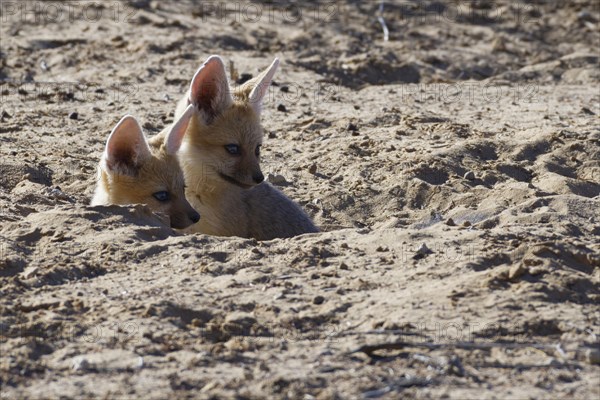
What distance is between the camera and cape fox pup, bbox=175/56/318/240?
7.11 metres

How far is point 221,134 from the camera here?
729cm

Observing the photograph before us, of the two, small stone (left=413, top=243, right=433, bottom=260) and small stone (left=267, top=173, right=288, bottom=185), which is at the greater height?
small stone (left=413, top=243, right=433, bottom=260)

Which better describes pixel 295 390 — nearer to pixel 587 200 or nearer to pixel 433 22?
pixel 587 200

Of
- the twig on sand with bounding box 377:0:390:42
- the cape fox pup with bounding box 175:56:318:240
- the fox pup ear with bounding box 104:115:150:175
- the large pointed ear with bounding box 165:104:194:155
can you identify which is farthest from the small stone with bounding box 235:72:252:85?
the fox pup ear with bounding box 104:115:150:175

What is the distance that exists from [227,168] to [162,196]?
2.32ft

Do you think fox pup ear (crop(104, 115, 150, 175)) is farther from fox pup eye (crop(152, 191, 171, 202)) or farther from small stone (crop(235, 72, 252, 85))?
small stone (crop(235, 72, 252, 85))

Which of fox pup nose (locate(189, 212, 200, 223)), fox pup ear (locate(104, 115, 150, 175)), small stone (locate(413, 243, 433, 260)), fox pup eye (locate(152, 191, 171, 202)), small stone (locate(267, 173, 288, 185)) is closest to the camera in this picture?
small stone (locate(413, 243, 433, 260))

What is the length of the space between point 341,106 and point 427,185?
7.41 ft

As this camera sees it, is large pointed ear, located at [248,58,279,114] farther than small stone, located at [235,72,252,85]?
No

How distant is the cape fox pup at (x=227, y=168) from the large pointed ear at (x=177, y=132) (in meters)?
0.30

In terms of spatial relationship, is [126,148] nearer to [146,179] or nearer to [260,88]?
[146,179]

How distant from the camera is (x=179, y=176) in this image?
22.1ft

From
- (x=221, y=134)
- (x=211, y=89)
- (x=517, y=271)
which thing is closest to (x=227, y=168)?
(x=221, y=134)

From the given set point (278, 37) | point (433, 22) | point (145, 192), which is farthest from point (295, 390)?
point (433, 22)
